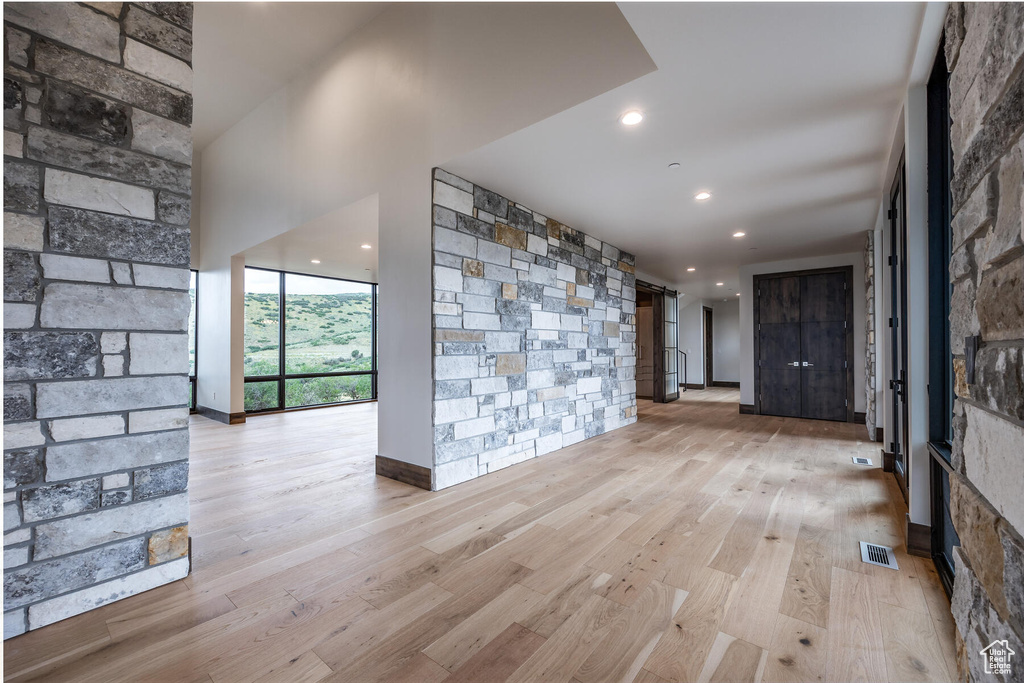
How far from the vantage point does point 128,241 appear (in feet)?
5.86

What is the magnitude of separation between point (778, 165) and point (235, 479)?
4.71 metres

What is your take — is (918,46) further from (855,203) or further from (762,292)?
(762,292)

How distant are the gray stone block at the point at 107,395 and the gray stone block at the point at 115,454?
13cm

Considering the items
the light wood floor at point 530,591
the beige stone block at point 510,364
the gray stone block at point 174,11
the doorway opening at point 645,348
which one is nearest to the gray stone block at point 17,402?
the light wood floor at point 530,591

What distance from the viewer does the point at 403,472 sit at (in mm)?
3232

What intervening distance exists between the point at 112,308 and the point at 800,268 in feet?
23.9

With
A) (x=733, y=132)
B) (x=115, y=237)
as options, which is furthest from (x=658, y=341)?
(x=115, y=237)

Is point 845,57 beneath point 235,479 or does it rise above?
above

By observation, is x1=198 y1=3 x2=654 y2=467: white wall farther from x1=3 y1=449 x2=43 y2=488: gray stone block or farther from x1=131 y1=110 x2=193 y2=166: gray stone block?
x1=3 y1=449 x2=43 y2=488: gray stone block

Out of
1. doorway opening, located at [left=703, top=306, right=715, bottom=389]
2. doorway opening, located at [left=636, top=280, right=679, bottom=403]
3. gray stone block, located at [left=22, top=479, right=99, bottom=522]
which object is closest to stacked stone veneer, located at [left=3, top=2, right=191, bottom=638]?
gray stone block, located at [left=22, top=479, right=99, bottom=522]

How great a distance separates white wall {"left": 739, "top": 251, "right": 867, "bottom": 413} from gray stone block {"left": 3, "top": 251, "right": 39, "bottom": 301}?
717cm

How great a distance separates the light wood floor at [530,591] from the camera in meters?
1.37

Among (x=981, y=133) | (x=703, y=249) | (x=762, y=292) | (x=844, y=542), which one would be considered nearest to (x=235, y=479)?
(x=844, y=542)

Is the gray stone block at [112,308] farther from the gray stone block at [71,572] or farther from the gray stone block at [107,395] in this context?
the gray stone block at [71,572]
